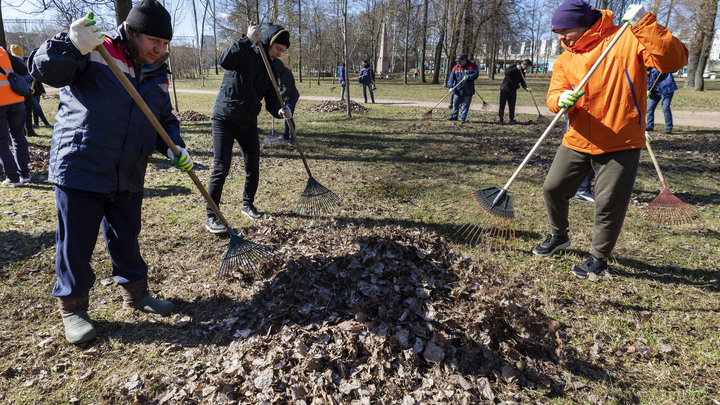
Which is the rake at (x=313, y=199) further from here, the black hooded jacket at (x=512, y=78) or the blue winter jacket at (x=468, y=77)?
the blue winter jacket at (x=468, y=77)

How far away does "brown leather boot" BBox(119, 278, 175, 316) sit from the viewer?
295cm

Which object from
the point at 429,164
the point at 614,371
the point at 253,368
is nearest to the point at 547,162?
the point at 429,164

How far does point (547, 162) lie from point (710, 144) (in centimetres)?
457

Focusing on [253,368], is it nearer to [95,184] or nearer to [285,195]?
[95,184]

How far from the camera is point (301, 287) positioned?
3141 millimetres

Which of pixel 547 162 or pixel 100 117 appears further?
pixel 547 162

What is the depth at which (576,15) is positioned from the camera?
3080mm

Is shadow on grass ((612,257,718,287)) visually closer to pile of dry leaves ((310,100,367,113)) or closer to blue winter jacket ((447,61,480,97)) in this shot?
blue winter jacket ((447,61,480,97))

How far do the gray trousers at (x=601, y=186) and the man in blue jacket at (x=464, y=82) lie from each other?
28.7ft

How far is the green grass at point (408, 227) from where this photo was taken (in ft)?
8.13

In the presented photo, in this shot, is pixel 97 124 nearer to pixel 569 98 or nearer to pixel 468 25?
pixel 569 98

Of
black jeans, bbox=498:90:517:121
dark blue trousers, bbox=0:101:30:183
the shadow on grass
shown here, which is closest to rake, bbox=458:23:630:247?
the shadow on grass

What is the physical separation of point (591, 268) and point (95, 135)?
4080mm

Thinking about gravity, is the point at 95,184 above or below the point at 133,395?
above
